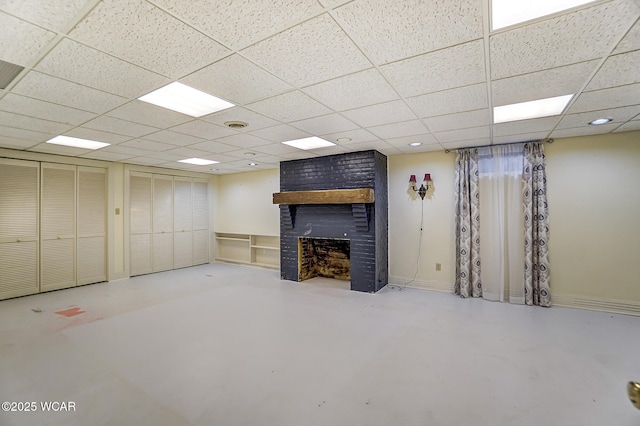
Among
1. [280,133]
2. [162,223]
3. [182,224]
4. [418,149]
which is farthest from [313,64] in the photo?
[182,224]

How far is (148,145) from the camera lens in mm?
4348

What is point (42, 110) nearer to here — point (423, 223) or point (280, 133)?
point (280, 133)

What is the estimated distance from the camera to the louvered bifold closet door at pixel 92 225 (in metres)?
5.37

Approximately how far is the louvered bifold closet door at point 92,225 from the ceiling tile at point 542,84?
6780 mm

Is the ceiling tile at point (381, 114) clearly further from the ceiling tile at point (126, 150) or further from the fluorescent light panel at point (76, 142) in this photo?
the fluorescent light panel at point (76, 142)

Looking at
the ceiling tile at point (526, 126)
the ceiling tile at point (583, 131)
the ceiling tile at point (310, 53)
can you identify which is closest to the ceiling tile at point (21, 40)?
the ceiling tile at point (310, 53)

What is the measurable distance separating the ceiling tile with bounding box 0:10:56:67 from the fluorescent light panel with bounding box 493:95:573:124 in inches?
147

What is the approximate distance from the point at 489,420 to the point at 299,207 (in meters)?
4.37

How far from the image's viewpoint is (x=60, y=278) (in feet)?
16.8

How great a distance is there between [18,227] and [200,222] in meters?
3.42

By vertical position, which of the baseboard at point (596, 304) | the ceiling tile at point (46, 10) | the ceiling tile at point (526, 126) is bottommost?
the baseboard at point (596, 304)

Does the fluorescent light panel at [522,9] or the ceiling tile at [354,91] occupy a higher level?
the fluorescent light panel at [522,9]

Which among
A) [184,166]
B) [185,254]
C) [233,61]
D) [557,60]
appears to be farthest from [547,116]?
[185,254]

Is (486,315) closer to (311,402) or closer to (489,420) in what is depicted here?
(489,420)
